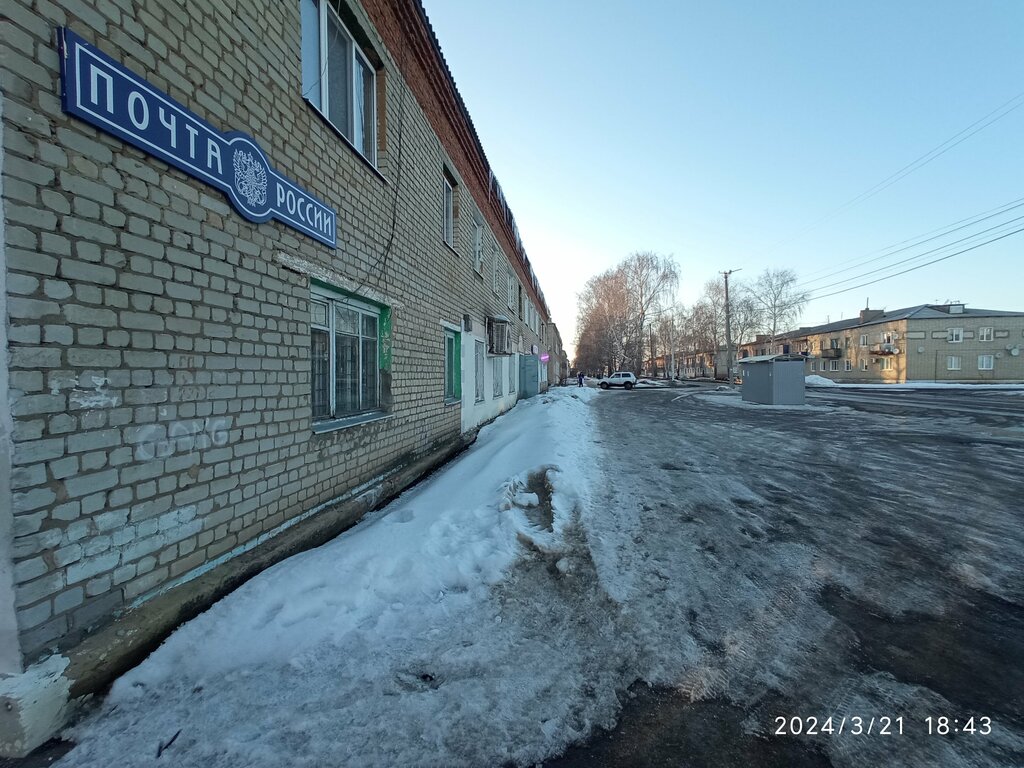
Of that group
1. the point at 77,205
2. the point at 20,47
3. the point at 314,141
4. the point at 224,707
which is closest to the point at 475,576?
the point at 224,707

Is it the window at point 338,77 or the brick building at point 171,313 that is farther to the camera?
the window at point 338,77

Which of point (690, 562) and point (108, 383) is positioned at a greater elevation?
point (108, 383)

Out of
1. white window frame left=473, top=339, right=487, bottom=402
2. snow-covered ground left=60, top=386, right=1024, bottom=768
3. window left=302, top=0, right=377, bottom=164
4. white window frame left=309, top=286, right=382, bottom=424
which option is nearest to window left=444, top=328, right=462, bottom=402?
white window frame left=473, top=339, right=487, bottom=402

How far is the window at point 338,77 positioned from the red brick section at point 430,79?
0.50m

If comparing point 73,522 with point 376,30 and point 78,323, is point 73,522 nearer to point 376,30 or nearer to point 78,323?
point 78,323

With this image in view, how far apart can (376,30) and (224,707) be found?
6.46m

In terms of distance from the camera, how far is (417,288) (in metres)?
6.54

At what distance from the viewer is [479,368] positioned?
35.3 feet

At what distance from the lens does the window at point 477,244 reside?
1058 cm

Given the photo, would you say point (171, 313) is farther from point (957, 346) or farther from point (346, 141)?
point (957, 346)

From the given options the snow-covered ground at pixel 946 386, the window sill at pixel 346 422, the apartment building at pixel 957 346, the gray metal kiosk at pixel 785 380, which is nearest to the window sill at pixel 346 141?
the window sill at pixel 346 422

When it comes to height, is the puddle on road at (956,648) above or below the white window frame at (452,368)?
below

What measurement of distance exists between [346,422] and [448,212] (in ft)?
18.7

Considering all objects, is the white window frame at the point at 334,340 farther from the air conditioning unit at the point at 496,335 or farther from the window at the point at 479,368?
the air conditioning unit at the point at 496,335
